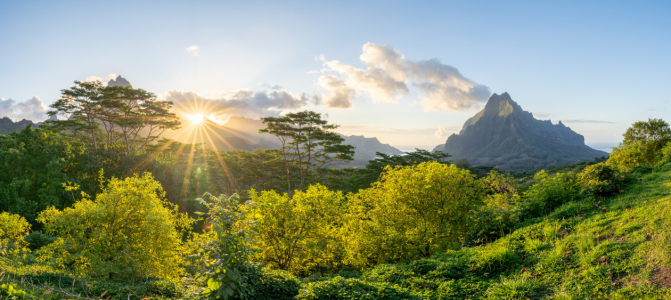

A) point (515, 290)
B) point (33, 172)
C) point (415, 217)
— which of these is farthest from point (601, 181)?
point (33, 172)

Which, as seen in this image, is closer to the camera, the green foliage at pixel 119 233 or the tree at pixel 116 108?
the green foliage at pixel 119 233

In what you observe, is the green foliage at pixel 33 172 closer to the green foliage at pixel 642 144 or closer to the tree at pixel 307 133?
the tree at pixel 307 133

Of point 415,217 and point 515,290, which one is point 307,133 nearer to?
point 415,217

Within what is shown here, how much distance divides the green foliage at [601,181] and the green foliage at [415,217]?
354 centimetres

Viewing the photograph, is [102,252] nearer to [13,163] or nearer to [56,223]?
[56,223]

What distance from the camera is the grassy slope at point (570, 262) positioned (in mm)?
5051

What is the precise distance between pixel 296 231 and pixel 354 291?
508 cm

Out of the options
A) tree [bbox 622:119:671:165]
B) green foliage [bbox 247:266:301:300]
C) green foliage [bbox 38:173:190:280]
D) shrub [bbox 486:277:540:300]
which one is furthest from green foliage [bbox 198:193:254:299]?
tree [bbox 622:119:671:165]

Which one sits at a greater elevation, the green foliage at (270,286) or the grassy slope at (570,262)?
the grassy slope at (570,262)

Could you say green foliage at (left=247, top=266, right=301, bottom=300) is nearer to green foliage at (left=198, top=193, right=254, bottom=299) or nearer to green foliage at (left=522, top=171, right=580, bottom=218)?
green foliage at (left=198, top=193, right=254, bottom=299)

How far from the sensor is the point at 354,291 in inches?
247

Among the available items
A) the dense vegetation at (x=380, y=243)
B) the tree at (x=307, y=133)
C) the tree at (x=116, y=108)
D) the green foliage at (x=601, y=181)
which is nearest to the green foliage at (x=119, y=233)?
the dense vegetation at (x=380, y=243)

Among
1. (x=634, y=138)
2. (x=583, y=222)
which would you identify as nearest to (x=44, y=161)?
(x=583, y=222)

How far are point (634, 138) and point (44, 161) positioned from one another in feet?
151
